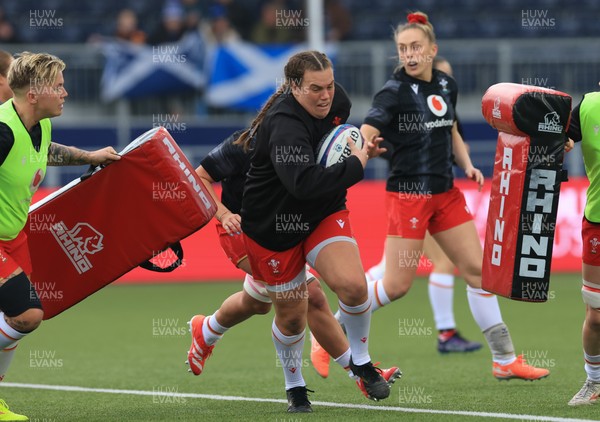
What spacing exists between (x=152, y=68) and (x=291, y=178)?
505 inches

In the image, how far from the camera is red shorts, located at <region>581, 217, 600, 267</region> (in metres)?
6.34

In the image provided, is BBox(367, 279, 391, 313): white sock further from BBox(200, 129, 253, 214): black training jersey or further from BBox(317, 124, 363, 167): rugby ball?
BBox(317, 124, 363, 167): rugby ball

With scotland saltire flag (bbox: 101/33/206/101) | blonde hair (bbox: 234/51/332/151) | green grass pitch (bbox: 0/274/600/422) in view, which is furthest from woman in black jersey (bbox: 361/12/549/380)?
scotland saltire flag (bbox: 101/33/206/101)

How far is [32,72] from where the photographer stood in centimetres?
628

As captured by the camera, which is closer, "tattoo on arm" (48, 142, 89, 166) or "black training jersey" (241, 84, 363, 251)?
"black training jersey" (241, 84, 363, 251)

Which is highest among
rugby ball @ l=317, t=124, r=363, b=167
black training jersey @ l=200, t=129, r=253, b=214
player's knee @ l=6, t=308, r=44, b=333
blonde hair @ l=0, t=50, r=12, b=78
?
blonde hair @ l=0, t=50, r=12, b=78

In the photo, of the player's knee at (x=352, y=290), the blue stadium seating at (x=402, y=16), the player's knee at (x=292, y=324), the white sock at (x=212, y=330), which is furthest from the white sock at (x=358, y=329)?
the blue stadium seating at (x=402, y=16)

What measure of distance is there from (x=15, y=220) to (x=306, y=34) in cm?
1400

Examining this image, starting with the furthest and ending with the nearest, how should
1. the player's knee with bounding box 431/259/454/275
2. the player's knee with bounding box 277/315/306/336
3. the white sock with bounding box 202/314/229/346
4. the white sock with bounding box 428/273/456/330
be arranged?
1. the player's knee with bounding box 431/259/454/275
2. the white sock with bounding box 428/273/456/330
3. the white sock with bounding box 202/314/229/346
4. the player's knee with bounding box 277/315/306/336

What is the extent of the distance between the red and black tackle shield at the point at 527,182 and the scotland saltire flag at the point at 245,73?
12660mm

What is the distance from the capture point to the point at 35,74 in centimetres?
A: 628

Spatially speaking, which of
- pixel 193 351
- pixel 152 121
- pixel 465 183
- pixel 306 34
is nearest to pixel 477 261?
pixel 193 351

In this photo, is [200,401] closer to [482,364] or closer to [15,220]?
[15,220]

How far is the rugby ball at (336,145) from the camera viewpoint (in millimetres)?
6280
